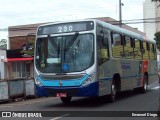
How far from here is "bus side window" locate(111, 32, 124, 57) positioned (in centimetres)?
1702

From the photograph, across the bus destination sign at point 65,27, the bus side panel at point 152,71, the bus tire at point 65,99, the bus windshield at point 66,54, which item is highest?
the bus destination sign at point 65,27

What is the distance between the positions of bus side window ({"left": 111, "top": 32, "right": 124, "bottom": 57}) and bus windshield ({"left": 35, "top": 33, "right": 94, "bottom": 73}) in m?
2.31

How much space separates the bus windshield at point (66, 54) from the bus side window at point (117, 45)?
2.31 meters

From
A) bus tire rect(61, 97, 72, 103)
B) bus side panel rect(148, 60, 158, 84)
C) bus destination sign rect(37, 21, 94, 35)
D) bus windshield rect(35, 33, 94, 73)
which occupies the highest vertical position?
bus destination sign rect(37, 21, 94, 35)

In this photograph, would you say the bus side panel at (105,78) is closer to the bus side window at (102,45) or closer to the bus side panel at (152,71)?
the bus side window at (102,45)

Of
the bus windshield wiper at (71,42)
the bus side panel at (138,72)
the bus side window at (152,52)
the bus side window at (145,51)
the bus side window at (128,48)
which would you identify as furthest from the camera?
the bus side window at (152,52)

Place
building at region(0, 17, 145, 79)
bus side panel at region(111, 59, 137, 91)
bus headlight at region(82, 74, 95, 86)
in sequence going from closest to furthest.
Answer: bus headlight at region(82, 74, 95, 86), bus side panel at region(111, 59, 137, 91), building at region(0, 17, 145, 79)

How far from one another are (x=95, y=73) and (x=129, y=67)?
486 cm

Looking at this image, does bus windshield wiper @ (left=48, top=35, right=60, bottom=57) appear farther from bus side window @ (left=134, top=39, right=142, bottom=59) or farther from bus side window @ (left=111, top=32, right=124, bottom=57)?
bus side window @ (left=134, top=39, right=142, bottom=59)

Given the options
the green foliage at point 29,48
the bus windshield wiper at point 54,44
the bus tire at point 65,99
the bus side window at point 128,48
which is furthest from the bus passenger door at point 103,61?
the green foliage at point 29,48

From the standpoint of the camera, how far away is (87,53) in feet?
48.7

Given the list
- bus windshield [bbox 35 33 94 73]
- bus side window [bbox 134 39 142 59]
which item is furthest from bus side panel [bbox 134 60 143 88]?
bus windshield [bbox 35 33 94 73]

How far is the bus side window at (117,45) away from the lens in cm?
1702

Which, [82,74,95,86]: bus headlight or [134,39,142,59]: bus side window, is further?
[134,39,142,59]: bus side window
